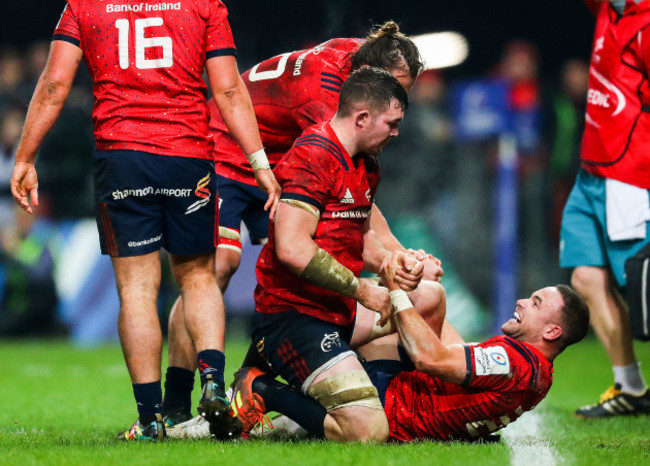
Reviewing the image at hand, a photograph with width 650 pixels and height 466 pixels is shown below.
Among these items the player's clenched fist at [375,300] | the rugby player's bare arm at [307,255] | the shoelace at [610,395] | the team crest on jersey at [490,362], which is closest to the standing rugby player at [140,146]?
the rugby player's bare arm at [307,255]

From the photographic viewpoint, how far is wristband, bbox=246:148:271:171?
179 inches

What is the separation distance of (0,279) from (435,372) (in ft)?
25.4

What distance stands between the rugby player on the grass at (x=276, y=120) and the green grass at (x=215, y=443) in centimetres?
45

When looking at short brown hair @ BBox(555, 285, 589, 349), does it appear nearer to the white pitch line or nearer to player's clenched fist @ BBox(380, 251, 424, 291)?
the white pitch line

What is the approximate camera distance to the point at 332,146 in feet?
14.5

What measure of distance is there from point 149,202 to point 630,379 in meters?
3.21

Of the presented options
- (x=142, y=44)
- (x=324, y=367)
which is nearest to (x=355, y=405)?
(x=324, y=367)

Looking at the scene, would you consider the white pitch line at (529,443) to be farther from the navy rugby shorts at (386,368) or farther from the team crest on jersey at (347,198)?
the team crest on jersey at (347,198)

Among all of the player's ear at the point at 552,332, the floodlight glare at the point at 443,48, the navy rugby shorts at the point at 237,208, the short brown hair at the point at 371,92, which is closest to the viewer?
the player's ear at the point at 552,332

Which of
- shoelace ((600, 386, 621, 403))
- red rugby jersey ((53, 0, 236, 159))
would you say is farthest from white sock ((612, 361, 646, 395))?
red rugby jersey ((53, 0, 236, 159))

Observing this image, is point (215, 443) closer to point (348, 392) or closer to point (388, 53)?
point (348, 392)

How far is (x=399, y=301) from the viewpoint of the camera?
13.8 ft

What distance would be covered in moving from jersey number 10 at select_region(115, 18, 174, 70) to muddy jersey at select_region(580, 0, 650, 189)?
276cm

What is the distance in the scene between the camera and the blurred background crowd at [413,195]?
34.5 ft
